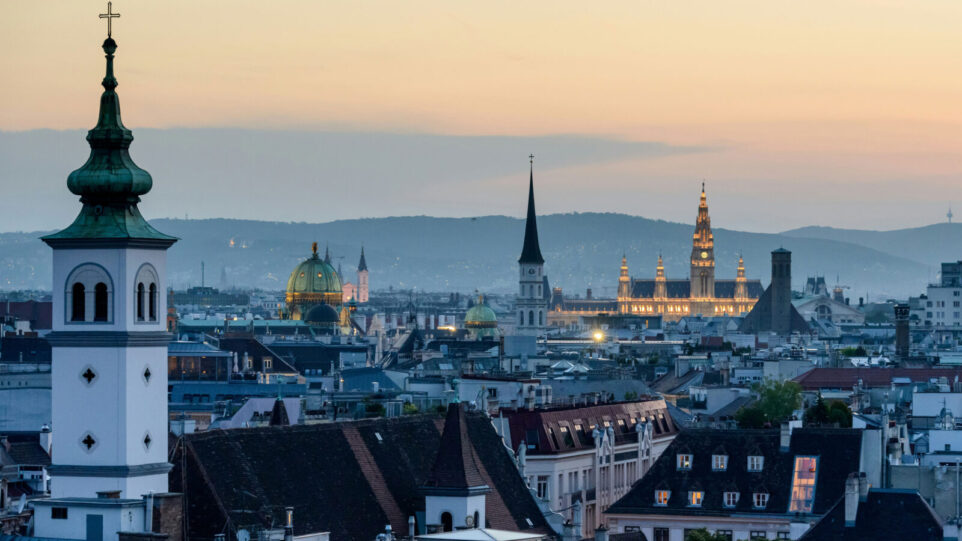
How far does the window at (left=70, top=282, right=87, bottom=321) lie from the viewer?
2269 inches

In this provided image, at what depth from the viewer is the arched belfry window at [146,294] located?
189 ft

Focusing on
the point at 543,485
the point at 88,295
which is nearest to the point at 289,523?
the point at 88,295

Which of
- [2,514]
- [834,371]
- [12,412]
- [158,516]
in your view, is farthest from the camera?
[834,371]

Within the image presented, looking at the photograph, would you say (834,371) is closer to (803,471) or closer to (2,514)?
(803,471)

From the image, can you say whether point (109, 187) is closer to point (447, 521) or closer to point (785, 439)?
point (447, 521)

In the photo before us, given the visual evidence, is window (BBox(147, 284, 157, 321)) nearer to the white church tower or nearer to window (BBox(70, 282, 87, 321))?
the white church tower

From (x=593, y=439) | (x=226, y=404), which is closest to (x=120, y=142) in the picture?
(x=593, y=439)

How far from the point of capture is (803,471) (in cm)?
8788

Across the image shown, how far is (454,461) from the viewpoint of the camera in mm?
66125

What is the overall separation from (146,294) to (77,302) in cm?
158

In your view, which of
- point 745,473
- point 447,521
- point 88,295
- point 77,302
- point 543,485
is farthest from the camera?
point 543,485

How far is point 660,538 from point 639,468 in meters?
20.1

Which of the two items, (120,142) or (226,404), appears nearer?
(120,142)

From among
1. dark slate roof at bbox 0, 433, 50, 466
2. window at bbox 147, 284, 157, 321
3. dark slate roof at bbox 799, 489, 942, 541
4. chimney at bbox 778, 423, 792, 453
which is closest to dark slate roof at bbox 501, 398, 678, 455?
chimney at bbox 778, 423, 792, 453
